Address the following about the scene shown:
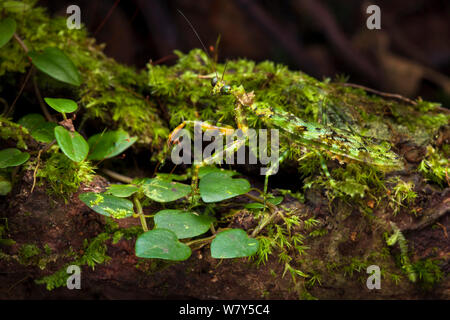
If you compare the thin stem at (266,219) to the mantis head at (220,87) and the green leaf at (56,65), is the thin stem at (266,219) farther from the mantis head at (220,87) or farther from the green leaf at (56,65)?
the green leaf at (56,65)

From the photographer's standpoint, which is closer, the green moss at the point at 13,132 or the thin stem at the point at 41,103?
the green moss at the point at 13,132

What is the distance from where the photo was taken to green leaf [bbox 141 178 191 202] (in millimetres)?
1688

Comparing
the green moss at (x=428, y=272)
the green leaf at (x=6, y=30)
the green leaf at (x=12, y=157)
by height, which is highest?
the green leaf at (x=6, y=30)

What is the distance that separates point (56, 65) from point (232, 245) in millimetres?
1466

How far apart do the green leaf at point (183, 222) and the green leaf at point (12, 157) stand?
72cm

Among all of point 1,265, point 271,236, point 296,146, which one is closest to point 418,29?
point 296,146

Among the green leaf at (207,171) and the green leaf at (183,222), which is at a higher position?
the green leaf at (207,171)

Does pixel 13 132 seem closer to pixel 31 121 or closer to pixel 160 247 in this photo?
pixel 31 121

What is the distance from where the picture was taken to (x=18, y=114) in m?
2.40

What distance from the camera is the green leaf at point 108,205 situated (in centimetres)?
158

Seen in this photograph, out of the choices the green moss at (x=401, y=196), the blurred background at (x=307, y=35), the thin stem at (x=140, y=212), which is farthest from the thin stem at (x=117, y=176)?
the blurred background at (x=307, y=35)

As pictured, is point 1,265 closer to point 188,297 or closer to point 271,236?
point 188,297

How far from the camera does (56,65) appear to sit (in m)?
2.07

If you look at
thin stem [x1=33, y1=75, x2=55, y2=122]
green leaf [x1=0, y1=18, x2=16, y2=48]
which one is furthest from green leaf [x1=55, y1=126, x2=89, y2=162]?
green leaf [x1=0, y1=18, x2=16, y2=48]
